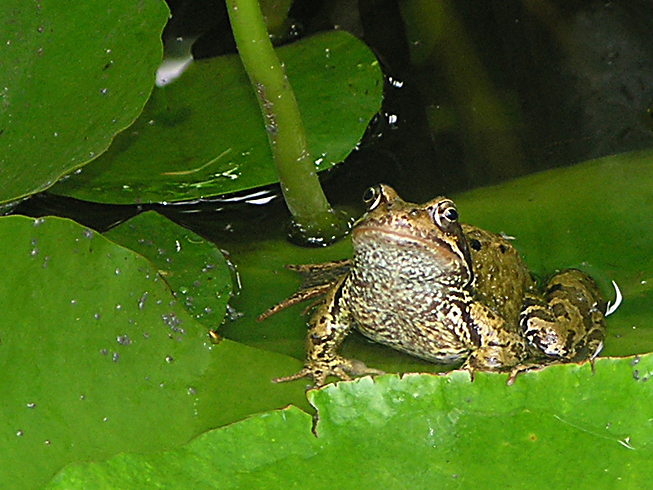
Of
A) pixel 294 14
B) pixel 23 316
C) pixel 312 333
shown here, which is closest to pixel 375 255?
pixel 312 333

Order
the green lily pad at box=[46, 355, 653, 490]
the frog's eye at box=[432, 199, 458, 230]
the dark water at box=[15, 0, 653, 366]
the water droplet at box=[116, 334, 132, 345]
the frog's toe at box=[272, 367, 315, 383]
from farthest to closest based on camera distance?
the dark water at box=[15, 0, 653, 366] → the frog's eye at box=[432, 199, 458, 230] → the frog's toe at box=[272, 367, 315, 383] → the water droplet at box=[116, 334, 132, 345] → the green lily pad at box=[46, 355, 653, 490]

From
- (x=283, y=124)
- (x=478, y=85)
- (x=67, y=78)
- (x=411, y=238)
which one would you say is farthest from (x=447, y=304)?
(x=478, y=85)

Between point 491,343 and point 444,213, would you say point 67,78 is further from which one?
point 491,343

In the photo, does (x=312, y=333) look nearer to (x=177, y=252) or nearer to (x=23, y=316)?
(x=177, y=252)

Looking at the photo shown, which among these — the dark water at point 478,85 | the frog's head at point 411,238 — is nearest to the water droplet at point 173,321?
the frog's head at point 411,238

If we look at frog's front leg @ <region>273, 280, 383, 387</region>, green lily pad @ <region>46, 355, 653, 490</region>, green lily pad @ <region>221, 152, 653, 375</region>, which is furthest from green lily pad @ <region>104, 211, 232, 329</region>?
green lily pad @ <region>46, 355, 653, 490</region>

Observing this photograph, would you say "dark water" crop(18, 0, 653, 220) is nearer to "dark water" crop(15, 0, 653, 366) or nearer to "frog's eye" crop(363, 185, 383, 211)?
"dark water" crop(15, 0, 653, 366)

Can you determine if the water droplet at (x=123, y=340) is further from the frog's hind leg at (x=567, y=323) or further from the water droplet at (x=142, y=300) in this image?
the frog's hind leg at (x=567, y=323)
